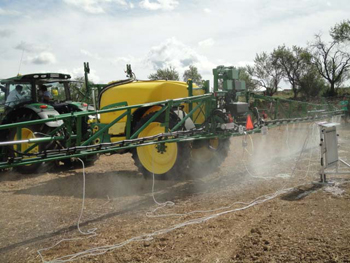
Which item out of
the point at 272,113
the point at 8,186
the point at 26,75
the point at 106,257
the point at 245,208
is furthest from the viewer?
the point at 272,113

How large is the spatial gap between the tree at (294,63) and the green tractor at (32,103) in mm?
29439

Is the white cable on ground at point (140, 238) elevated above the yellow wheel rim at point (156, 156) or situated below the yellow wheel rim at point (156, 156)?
below

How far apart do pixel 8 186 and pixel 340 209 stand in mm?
6009

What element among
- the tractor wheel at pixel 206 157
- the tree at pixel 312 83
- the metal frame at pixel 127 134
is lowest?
the tractor wheel at pixel 206 157

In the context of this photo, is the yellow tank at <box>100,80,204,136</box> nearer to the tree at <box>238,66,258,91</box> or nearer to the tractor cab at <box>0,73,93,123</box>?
the tractor cab at <box>0,73,93,123</box>

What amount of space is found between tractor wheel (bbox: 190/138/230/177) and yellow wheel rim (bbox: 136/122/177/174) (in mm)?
716

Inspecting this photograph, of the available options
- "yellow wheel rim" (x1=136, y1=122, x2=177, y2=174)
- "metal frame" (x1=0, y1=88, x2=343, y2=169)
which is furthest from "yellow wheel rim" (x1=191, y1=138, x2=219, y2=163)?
"yellow wheel rim" (x1=136, y1=122, x2=177, y2=174)

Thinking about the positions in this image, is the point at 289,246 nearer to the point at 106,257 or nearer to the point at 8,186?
the point at 106,257

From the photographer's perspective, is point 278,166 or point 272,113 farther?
point 272,113

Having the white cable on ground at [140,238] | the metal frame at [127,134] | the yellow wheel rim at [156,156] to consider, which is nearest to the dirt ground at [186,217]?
the white cable on ground at [140,238]

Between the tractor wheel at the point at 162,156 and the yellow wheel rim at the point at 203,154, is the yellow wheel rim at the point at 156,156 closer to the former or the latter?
the tractor wheel at the point at 162,156

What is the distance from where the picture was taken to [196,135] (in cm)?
593

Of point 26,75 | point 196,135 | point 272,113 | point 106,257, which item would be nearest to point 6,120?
point 26,75

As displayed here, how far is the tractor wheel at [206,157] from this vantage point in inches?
265
